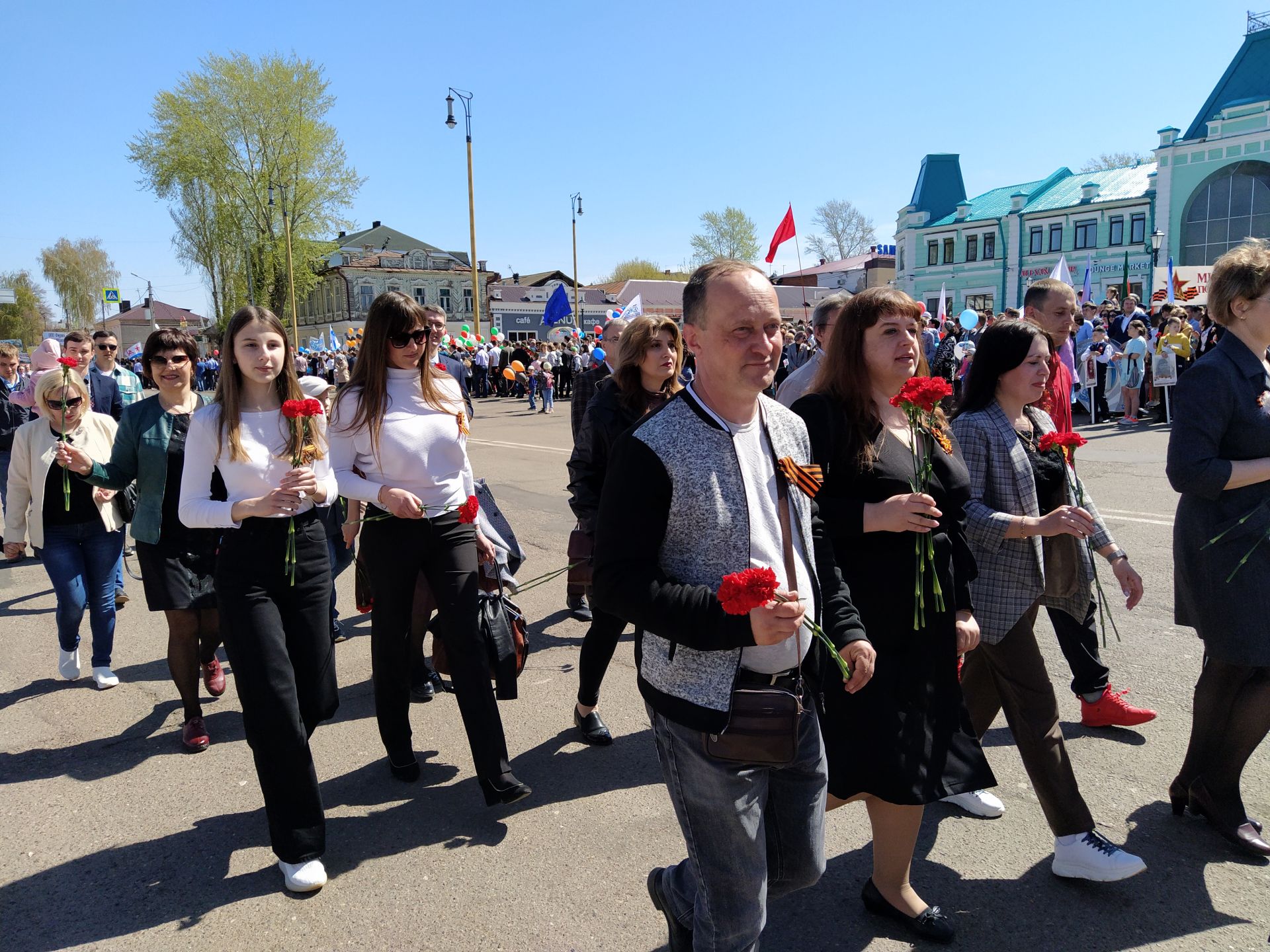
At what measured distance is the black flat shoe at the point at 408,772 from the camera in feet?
12.7

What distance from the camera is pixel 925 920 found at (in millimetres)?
2662

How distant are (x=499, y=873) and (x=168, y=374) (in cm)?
292

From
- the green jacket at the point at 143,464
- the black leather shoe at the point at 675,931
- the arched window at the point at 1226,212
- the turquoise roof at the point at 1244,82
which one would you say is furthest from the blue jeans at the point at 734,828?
the turquoise roof at the point at 1244,82

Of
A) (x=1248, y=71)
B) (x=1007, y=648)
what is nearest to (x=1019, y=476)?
(x=1007, y=648)

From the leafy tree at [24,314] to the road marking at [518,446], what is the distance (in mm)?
87991

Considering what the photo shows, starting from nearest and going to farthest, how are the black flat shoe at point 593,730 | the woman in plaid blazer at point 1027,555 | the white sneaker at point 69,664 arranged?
the woman in plaid blazer at point 1027,555 → the black flat shoe at point 593,730 → the white sneaker at point 69,664

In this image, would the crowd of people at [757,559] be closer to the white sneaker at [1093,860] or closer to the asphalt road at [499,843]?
the white sneaker at [1093,860]

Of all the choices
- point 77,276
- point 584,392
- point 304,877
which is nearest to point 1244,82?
point 584,392

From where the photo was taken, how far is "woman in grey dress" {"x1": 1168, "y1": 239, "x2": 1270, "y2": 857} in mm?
2980

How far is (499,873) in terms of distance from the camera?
10.2ft

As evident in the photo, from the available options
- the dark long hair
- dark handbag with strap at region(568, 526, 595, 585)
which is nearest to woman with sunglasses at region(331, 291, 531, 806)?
dark handbag with strap at region(568, 526, 595, 585)

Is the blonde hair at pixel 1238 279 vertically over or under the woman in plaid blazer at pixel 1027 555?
over

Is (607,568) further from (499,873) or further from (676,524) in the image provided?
(499,873)

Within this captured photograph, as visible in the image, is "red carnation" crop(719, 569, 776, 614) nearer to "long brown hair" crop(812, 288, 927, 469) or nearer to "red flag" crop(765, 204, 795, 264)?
"long brown hair" crop(812, 288, 927, 469)
